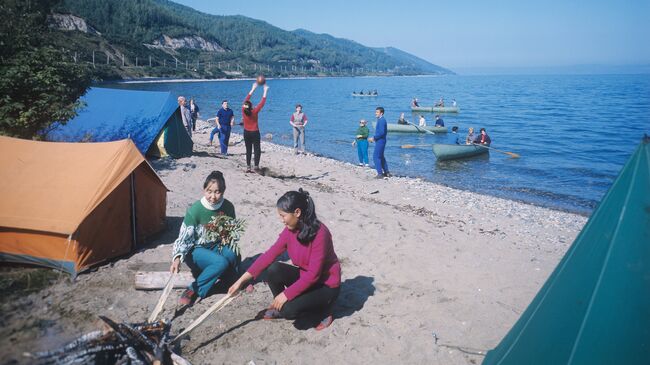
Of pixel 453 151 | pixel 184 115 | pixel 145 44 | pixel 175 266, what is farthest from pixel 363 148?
pixel 145 44

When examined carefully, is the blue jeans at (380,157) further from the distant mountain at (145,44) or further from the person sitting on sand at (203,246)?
the distant mountain at (145,44)

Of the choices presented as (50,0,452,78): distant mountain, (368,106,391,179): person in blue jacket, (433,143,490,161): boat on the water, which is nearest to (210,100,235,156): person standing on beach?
(368,106,391,179): person in blue jacket

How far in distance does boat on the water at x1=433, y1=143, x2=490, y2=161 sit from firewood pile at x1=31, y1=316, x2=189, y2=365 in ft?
52.3

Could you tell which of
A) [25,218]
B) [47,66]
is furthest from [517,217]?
[47,66]

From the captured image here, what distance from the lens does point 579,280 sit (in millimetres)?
2883

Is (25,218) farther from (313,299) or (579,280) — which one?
(579,280)

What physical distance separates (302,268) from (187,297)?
61.1 inches

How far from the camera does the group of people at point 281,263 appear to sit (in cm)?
419

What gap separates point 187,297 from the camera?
501cm

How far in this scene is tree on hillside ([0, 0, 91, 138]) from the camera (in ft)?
28.5

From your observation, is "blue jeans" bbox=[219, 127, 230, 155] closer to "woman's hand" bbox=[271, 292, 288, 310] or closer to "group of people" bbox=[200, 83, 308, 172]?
"group of people" bbox=[200, 83, 308, 172]

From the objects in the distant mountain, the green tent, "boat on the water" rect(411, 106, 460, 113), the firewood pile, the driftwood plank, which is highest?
the distant mountain

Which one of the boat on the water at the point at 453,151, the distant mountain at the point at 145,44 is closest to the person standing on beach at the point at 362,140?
the boat on the water at the point at 453,151

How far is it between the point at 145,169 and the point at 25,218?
1625 mm
